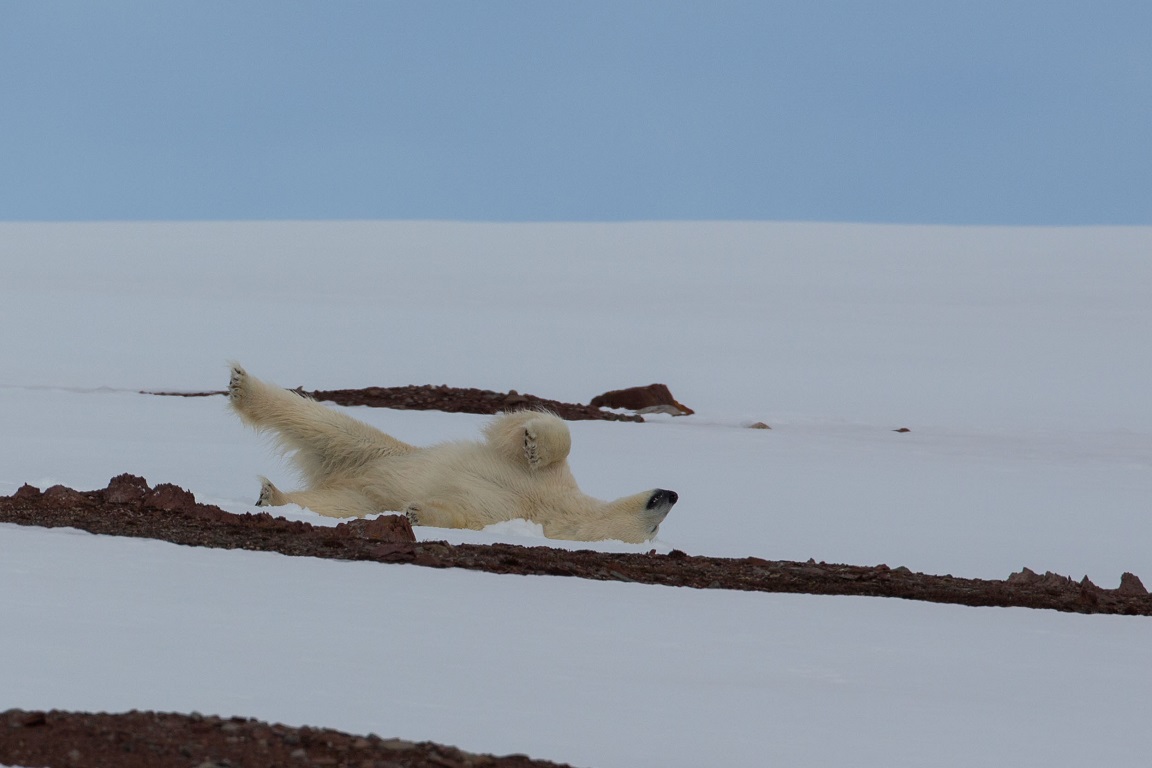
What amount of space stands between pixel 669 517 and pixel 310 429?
8.06 ft

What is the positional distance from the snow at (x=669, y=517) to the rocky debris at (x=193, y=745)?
0.19 m

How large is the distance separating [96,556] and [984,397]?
1771 cm

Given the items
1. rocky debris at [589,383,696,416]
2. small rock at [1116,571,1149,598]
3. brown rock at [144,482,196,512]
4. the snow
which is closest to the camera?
the snow

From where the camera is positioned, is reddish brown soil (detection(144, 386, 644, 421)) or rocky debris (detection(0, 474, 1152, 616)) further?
reddish brown soil (detection(144, 386, 644, 421))

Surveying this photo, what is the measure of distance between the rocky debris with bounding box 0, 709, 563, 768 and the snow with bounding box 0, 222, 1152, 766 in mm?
189

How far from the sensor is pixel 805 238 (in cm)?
4700

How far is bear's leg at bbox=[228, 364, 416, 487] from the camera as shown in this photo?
941 cm

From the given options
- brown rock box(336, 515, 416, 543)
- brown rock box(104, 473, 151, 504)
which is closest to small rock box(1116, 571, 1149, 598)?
brown rock box(336, 515, 416, 543)

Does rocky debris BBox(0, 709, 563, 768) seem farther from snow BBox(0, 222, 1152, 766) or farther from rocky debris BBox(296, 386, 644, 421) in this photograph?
rocky debris BBox(296, 386, 644, 421)

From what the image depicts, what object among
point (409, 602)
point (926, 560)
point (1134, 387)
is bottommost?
point (409, 602)

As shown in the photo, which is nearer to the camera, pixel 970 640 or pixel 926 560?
pixel 970 640

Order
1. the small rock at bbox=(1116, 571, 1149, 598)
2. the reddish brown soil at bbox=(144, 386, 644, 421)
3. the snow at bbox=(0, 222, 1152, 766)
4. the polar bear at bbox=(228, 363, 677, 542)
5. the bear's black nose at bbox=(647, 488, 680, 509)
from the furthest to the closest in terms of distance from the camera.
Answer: the reddish brown soil at bbox=(144, 386, 644, 421) < the polar bear at bbox=(228, 363, 677, 542) < the bear's black nose at bbox=(647, 488, 680, 509) < the small rock at bbox=(1116, 571, 1149, 598) < the snow at bbox=(0, 222, 1152, 766)

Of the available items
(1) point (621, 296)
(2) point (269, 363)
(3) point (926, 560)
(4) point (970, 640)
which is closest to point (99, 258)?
(1) point (621, 296)

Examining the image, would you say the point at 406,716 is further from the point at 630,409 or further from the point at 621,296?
the point at 621,296
